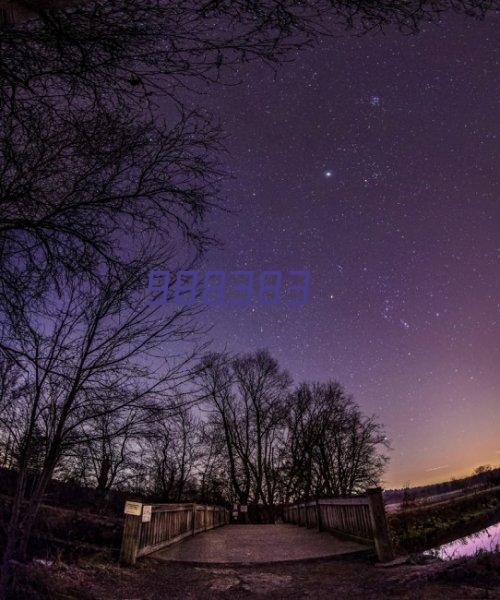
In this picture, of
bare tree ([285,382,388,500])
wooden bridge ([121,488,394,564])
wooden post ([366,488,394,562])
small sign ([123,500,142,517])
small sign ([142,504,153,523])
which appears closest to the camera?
wooden post ([366,488,394,562])

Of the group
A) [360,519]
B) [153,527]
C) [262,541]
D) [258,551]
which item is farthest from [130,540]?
[262,541]

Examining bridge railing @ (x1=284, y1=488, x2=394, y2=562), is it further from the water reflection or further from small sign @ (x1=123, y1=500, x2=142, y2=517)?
small sign @ (x1=123, y1=500, x2=142, y2=517)

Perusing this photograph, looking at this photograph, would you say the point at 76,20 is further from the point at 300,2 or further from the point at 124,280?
the point at 124,280

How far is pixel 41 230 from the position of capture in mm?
2939

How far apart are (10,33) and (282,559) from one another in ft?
26.4

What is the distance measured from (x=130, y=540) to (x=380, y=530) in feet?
13.3

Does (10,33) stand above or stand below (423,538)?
above

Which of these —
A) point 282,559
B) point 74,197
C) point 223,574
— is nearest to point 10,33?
point 74,197

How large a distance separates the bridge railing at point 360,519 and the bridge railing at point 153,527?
12.6 ft

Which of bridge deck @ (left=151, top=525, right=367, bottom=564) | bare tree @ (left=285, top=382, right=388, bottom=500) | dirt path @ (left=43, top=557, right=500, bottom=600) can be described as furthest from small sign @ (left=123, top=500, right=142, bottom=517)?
bare tree @ (left=285, top=382, right=388, bottom=500)

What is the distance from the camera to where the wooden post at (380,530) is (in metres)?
5.80

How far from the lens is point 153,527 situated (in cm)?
771

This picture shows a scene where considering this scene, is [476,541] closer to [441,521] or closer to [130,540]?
[441,521]

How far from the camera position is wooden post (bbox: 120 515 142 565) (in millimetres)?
6379
